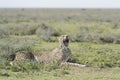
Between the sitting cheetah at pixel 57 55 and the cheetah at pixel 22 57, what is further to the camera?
the sitting cheetah at pixel 57 55

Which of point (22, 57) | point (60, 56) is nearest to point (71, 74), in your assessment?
point (60, 56)

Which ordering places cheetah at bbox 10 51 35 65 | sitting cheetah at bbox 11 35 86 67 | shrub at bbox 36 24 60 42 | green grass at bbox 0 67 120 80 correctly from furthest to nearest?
shrub at bbox 36 24 60 42 < sitting cheetah at bbox 11 35 86 67 < cheetah at bbox 10 51 35 65 < green grass at bbox 0 67 120 80

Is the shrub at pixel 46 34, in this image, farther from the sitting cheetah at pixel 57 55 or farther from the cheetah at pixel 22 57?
the cheetah at pixel 22 57

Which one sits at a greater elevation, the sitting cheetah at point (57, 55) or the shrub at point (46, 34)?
the sitting cheetah at point (57, 55)

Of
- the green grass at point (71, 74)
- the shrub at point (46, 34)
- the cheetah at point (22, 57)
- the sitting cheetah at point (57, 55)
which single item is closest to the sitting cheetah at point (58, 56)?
the sitting cheetah at point (57, 55)

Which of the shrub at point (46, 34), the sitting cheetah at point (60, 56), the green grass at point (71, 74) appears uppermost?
the sitting cheetah at point (60, 56)

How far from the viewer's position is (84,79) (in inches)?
451

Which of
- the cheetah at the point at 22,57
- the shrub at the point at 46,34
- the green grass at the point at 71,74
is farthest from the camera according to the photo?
the shrub at the point at 46,34

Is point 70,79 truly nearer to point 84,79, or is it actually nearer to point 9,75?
point 84,79

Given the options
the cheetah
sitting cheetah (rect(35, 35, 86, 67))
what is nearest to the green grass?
sitting cheetah (rect(35, 35, 86, 67))

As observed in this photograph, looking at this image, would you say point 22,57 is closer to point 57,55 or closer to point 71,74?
point 57,55

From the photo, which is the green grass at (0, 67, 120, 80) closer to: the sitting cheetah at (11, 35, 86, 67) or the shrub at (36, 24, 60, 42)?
Answer: the sitting cheetah at (11, 35, 86, 67)

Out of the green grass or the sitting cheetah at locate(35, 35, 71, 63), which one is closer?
the green grass

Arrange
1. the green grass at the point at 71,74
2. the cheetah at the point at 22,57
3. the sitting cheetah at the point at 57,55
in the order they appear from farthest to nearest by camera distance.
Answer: the sitting cheetah at the point at 57,55 → the cheetah at the point at 22,57 → the green grass at the point at 71,74
